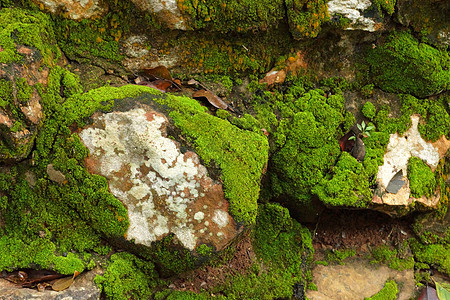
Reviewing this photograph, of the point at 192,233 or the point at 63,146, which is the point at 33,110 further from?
the point at 192,233

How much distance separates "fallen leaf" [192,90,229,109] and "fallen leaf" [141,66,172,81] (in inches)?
12.9

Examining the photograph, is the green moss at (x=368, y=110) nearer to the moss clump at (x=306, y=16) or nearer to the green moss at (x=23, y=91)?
the moss clump at (x=306, y=16)

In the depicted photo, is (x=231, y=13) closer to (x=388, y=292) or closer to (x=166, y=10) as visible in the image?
(x=166, y=10)

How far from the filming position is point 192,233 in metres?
3.16

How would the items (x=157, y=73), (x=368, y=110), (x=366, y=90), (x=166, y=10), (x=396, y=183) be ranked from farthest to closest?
1. (x=366, y=90)
2. (x=368, y=110)
3. (x=396, y=183)
4. (x=157, y=73)
5. (x=166, y=10)

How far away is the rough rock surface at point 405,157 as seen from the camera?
162 inches

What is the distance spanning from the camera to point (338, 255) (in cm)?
446

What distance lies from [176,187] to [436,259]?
354cm

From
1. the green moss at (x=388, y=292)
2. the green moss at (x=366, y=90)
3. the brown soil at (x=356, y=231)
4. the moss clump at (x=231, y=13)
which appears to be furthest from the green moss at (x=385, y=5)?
the green moss at (x=388, y=292)

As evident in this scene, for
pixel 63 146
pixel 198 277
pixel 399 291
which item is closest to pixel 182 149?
pixel 63 146

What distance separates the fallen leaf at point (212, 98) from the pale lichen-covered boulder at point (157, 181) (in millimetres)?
692

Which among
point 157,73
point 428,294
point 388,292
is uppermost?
point 157,73

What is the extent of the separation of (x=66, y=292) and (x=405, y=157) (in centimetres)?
370

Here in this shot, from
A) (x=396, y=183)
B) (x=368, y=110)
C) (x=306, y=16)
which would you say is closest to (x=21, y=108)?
(x=306, y=16)
